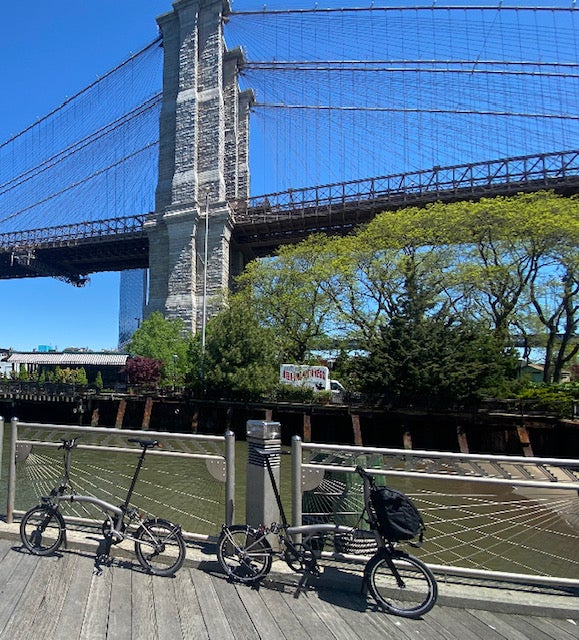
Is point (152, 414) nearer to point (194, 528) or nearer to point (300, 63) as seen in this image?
point (194, 528)

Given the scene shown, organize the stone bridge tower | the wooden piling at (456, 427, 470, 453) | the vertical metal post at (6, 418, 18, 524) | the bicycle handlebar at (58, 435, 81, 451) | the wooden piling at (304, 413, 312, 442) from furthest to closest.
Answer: the stone bridge tower < the wooden piling at (304, 413, 312, 442) < the wooden piling at (456, 427, 470, 453) < the vertical metal post at (6, 418, 18, 524) < the bicycle handlebar at (58, 435, 81, 451)

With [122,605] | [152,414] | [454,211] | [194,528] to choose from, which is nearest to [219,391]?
[152,414]

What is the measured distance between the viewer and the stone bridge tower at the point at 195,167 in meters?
38.0

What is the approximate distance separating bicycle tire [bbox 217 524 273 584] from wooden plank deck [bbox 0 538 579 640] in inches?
3.7

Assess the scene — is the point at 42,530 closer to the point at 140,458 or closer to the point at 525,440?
the point at 140,458

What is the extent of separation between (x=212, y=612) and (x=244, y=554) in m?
0.51

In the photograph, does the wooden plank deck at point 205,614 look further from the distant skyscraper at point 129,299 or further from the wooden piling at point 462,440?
the distant skyscraper at point 129,299

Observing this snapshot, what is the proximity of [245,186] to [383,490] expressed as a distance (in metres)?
45.7

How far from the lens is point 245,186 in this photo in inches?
1820

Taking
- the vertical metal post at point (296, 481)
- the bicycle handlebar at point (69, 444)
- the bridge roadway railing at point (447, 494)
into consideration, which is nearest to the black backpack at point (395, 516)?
the bridge roadway railing at point (447, 494)

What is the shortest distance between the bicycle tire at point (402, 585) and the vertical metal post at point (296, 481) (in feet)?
2.27

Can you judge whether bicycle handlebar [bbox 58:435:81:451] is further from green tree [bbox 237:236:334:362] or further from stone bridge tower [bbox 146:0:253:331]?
stone bridge tower [bbox 146:0:253:331]

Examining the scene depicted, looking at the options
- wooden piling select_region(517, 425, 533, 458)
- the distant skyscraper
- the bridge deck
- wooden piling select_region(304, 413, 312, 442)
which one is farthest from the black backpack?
the distant skyscraper

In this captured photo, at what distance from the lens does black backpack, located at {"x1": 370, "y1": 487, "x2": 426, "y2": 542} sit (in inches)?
118
